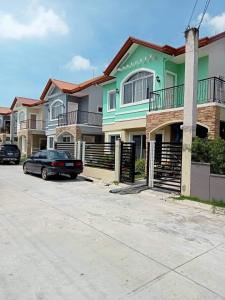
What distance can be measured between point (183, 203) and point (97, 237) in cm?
436

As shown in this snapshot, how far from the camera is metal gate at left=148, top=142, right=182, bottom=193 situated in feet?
33.1

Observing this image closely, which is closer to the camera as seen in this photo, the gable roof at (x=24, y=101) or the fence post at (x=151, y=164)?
the fence post at (x=151, y=164)

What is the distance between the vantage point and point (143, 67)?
1576 centimetres

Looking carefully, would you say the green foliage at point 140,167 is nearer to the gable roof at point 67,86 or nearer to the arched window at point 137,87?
the arched window at point 137,87

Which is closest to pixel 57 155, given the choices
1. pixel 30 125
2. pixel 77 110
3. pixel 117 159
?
pixel 117 159

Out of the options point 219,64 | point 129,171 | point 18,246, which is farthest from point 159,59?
point 18,246

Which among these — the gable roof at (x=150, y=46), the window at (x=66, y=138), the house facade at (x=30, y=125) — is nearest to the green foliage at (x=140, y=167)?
the gable roof at (x=150, y=46)

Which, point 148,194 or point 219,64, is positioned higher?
point 219,64

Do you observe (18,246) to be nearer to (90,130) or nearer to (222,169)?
(222,169)

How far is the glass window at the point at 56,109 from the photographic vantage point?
1009 inches

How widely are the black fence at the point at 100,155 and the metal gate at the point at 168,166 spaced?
3001 mm

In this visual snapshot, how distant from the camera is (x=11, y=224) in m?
5.95

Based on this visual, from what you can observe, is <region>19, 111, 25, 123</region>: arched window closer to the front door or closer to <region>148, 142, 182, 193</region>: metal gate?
the front door

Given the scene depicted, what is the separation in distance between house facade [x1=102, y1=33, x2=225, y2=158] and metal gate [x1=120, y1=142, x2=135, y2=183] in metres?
1.69
